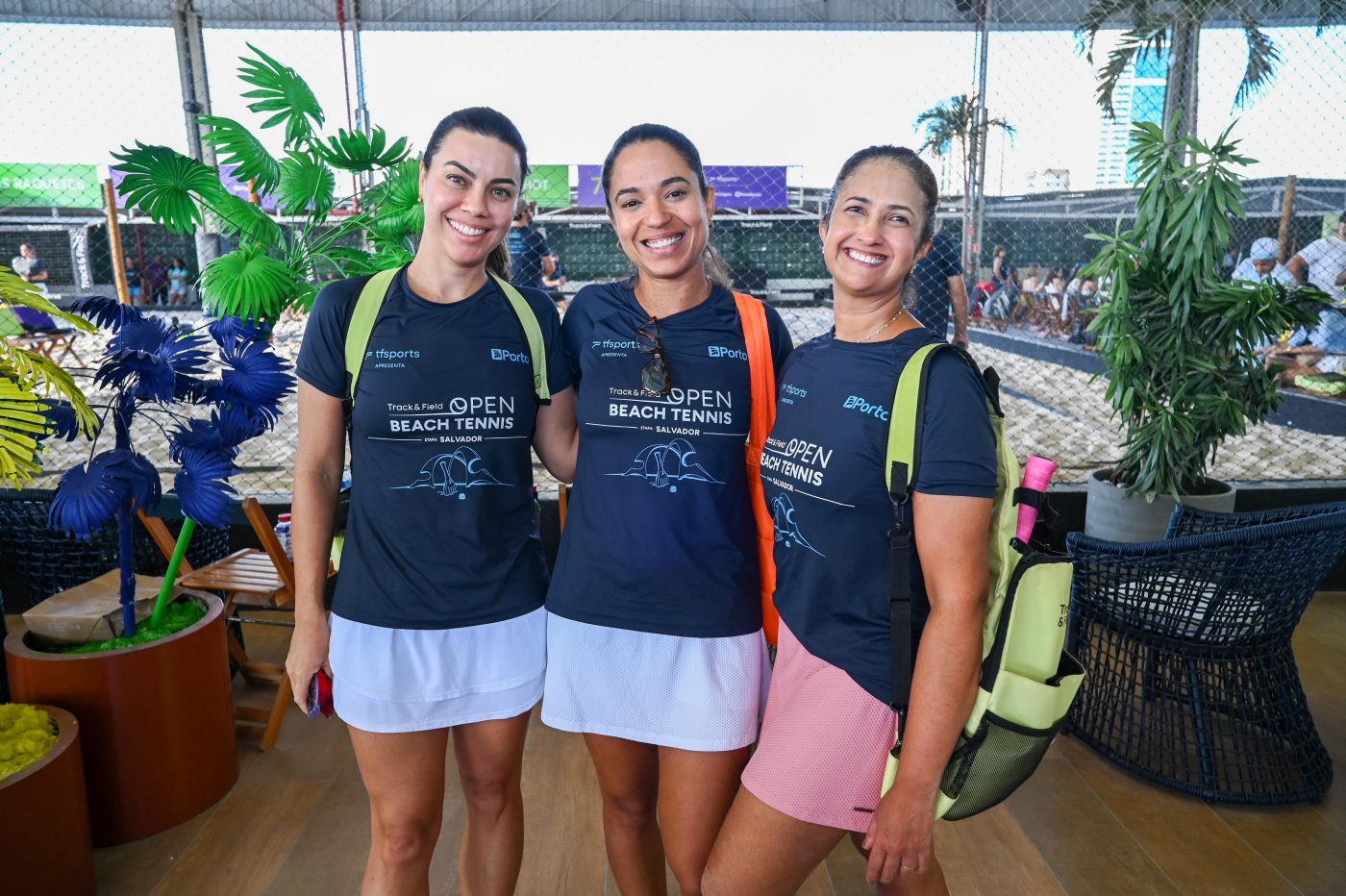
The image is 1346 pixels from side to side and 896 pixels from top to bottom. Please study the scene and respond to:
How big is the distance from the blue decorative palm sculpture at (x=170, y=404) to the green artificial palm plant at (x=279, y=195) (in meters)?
0.25

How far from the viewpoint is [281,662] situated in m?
3.53

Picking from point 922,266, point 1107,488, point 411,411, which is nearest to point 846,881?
point 411,411

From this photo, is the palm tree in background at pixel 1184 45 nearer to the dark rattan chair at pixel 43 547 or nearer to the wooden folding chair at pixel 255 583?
the wooden folding chair at pixel 255 583

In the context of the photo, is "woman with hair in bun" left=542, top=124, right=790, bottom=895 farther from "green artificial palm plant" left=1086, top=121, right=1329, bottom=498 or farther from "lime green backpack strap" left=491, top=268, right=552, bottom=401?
"green artificial palm plant" left=1086, top=121, right=1329, bottom=498

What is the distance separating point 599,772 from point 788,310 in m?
6.05

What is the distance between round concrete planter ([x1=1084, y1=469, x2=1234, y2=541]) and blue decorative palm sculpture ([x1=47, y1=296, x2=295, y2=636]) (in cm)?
322

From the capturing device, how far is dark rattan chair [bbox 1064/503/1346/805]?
247cm

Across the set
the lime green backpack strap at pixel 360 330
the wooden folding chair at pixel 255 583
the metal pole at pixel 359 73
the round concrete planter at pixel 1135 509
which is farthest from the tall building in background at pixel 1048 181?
the lime green backpack strap at pixel 360 330

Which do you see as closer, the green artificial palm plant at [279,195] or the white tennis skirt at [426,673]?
the white tennis skirt at [426,673]

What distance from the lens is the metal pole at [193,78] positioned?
12.2ft

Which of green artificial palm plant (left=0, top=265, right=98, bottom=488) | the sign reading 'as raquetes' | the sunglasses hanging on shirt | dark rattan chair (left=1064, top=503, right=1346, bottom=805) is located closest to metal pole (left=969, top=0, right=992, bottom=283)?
dark rattan chair (left=1064, top=503, right=1346, bottom=805)

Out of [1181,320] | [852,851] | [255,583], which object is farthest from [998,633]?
[1181,320]

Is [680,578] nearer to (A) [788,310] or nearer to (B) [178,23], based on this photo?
(B) [178,23]

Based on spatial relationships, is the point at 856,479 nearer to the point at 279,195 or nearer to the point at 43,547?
the point at 279,195
